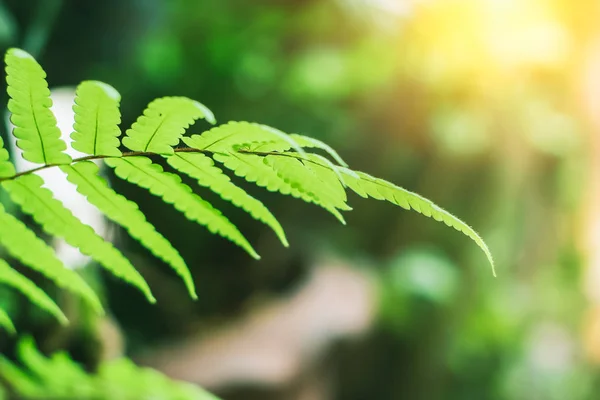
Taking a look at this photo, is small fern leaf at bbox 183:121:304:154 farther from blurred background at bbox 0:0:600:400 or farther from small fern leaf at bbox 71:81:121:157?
blurred background at bbox 0:0:600:400

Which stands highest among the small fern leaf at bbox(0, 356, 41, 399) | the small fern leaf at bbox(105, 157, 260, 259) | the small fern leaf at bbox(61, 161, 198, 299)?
the small fern leaf at bbox(105, 157, 260, 259)

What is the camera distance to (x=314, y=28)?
319cm

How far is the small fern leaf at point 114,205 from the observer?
0.55m

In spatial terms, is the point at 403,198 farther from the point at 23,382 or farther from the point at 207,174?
the point at 23,382

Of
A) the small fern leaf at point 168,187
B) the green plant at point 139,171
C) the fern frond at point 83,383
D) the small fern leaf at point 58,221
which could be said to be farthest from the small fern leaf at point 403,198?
the fern frond at point 83,383

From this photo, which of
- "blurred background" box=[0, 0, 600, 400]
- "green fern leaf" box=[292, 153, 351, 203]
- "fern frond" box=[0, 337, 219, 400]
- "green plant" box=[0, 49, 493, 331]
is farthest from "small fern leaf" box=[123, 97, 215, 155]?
"blurred background" box=[0, 0, 600, 400]

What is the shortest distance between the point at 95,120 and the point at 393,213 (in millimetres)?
2853

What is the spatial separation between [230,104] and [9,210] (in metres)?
1.32

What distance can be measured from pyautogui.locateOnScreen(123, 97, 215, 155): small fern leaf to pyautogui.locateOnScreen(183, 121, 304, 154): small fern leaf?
19 millimetres

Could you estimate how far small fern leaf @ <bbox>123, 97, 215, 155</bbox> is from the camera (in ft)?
1.70

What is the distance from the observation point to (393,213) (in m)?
3.27

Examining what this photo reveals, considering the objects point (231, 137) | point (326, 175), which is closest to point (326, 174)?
point (326, 175)

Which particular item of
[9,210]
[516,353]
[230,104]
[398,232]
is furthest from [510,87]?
[9,210]

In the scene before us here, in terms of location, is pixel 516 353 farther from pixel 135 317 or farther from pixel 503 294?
pixel 135 317
